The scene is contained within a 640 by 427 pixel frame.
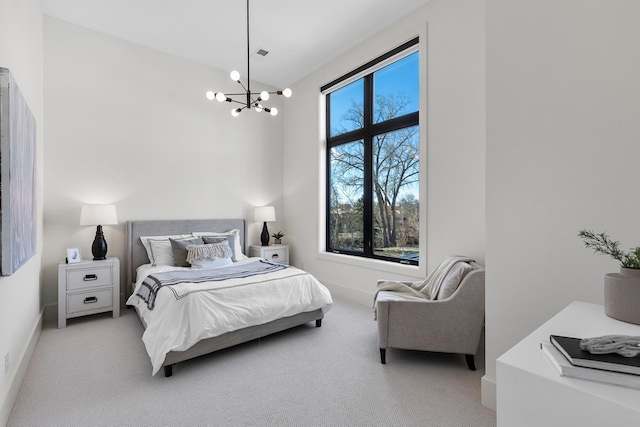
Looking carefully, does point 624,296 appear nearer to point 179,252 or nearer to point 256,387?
point 256,387

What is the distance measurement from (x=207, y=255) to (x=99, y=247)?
1.21 m

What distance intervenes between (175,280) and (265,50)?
3.21 metres

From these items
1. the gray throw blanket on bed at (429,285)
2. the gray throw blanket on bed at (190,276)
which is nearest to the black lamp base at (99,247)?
the gray throw blanket on bed at (190,276)

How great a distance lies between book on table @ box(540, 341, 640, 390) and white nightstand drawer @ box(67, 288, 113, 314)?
4059mm

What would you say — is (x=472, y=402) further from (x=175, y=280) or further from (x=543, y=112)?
(x=175, y=280)

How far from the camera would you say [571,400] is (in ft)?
2.50

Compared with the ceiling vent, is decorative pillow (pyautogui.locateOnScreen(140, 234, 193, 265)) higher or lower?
lower

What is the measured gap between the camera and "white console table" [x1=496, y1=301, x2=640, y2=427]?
708 millimetres

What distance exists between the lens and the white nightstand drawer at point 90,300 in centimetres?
328

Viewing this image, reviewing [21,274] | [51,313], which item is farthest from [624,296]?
[51,313]

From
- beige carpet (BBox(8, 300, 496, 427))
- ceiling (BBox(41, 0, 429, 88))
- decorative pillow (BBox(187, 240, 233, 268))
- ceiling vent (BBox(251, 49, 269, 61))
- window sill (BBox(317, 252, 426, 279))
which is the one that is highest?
ceiling (BBox(41, 0, 429, 88))

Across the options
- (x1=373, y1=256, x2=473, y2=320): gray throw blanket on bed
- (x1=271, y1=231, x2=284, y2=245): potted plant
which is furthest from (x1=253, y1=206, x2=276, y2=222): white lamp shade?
(x1=373, y1=256, x2=473, y2=320): gray throw blanket on bed

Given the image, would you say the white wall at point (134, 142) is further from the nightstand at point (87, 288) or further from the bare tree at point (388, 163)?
the bare tree at point (388, 163)

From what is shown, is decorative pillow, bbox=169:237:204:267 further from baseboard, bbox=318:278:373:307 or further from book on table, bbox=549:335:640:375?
book on table, bbox=549:335:640:375
